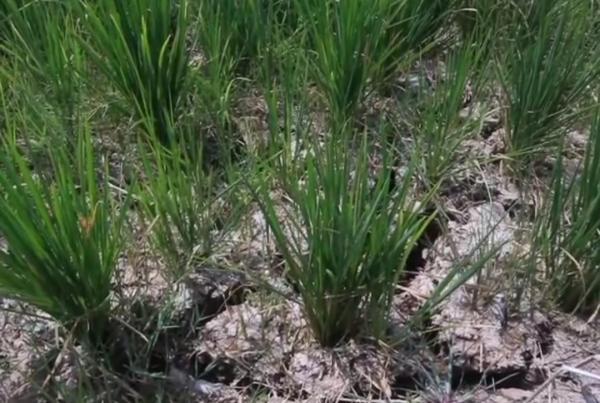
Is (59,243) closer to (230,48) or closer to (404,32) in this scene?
(230,48)

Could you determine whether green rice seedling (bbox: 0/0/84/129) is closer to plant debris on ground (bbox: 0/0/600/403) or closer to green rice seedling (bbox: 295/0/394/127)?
plant debris on ground (bbox: 0/0/600/403)

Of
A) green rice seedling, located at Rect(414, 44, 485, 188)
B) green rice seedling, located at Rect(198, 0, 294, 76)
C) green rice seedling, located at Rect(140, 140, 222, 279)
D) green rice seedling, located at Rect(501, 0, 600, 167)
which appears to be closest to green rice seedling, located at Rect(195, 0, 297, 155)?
green rice seedling, located at Rect(198, 0, 294, 76)

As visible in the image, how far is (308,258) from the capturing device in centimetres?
144

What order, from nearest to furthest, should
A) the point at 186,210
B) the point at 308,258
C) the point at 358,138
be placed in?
the point at 308,258, the point at 186,210, the point at 358,138

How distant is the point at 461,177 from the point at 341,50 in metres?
0.31

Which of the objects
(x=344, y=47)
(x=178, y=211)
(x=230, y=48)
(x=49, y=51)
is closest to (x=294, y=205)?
(x=178, y=211)

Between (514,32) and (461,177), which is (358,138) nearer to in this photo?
(461,177)

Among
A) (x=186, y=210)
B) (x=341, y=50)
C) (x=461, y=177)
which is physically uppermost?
(x=341, y=50)

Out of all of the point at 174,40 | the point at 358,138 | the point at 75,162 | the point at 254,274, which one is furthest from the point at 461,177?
the point at 75,162

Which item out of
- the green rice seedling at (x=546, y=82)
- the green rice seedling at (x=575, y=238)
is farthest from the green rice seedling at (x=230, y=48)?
the green rice seedling at (x=575, y=238)

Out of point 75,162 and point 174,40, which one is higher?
point 174,40

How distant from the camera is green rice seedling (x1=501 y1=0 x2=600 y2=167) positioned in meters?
1.70

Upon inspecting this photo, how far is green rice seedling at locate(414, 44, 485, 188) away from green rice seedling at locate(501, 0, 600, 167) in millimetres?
77

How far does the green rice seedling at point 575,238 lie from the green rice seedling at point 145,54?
0.61 meters
